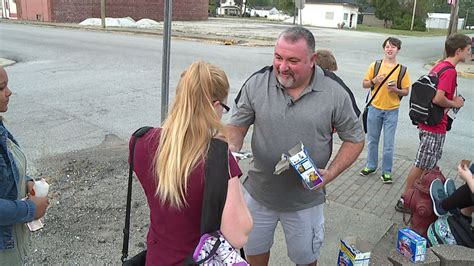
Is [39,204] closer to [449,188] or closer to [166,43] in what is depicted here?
[166,43]

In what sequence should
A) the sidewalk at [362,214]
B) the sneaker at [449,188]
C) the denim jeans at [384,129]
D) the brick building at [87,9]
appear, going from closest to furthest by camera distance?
1. the sneaker at [449,188]
2. the sidewalk at [362,214]
3. the denim jeans at [384,129]
4. the brick building at [87,9]

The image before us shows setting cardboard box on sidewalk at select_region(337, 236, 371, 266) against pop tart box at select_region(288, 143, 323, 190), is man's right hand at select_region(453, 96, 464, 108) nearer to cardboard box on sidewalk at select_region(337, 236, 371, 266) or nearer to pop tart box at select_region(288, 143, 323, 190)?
cardboard box on sidewalk at select_region(337, 236, 371, 266)

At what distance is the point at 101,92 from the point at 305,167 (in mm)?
8348

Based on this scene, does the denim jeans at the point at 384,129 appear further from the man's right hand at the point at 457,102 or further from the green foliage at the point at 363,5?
the green foliage at the point at 363,5

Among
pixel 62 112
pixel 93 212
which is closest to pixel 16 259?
pixel 93 212

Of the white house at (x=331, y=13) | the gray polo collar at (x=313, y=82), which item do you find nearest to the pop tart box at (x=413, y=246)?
the gray polo collar at (x=313, y=82)

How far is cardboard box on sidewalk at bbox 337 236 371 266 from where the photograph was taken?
2986 mm

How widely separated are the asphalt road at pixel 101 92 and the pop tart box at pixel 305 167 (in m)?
4.27

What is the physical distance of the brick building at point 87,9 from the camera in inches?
1565

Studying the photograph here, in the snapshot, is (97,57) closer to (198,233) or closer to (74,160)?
(74,160)

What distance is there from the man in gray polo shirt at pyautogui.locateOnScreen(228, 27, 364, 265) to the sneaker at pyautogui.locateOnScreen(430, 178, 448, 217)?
1.12 m

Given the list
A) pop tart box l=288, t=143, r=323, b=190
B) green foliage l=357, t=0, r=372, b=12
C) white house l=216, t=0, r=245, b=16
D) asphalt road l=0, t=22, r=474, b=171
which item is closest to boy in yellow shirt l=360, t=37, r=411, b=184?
asphalt road l=0, t=22, r=474, b=171

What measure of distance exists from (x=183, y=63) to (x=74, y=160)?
9.07m

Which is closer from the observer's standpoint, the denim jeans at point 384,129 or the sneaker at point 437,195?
the sneaker at point 437,195
